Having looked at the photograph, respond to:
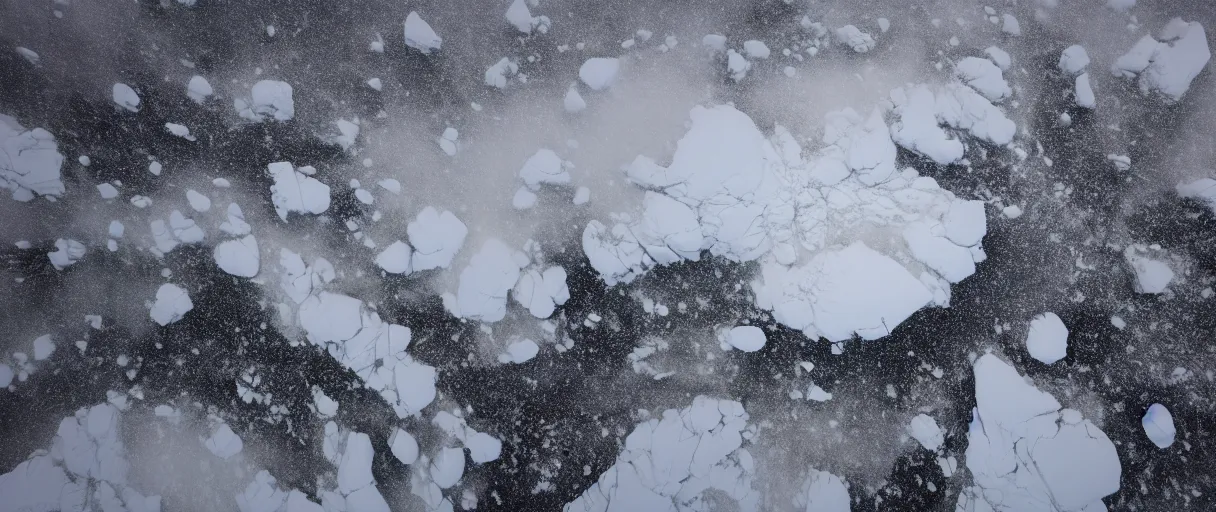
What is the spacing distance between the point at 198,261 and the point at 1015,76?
213 cm

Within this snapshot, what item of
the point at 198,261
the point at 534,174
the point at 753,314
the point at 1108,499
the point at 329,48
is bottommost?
the point at 1108,499

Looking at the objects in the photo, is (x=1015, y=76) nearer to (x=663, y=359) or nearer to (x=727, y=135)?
(x=727, y=135)

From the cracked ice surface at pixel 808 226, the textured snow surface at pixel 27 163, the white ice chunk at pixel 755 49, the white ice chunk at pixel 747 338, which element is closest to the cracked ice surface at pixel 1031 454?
the cracked ice surface at pixel 808 226

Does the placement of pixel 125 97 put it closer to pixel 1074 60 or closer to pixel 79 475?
pixel 79 475

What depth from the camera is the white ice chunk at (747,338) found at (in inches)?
48.6

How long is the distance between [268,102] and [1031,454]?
6.78 ft

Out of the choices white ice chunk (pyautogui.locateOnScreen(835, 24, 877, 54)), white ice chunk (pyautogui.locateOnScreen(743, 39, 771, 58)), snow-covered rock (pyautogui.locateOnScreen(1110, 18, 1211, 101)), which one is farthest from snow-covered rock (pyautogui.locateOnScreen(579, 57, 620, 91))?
snow-covered rock (pyautogui.locateOnScreen(1110, 18, 1211, 101))

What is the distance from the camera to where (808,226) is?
4.04 ft

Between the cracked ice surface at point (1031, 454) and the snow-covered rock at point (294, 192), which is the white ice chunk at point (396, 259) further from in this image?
the cracked ice surface at point (1031, 454)

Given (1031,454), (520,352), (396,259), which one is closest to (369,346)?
(396,259)

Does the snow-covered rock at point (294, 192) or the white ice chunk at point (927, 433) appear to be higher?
the snow-covered rock at point (294, 192)

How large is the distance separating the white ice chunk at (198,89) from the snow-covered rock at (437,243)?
616 millimetres

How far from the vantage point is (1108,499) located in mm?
1234

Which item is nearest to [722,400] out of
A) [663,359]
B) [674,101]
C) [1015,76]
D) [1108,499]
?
[663,359]
